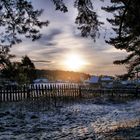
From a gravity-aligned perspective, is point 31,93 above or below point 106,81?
below

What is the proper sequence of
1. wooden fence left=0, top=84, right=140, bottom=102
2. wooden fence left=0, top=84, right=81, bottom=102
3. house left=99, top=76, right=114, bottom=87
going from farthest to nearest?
house left=99, top=76, right=114, bottom=87 → wooden fence left=0, top=84, right=140, bottom=102 → wooden fence left=0, top=84, right=81, bottom=102

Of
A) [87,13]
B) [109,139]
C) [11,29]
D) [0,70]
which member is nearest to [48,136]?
[109,139]

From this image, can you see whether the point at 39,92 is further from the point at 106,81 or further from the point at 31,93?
the point at 106,81

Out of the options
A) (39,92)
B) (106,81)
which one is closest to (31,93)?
(39,92)

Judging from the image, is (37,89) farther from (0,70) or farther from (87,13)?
(87,13)

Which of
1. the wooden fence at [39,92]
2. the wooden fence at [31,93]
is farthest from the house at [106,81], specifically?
the wooden fence at [31,93]

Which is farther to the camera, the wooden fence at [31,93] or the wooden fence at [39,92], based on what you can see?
the wooden fence at [39,92]

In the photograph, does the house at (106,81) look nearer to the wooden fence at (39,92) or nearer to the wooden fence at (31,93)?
the wooden fence at (39,92)

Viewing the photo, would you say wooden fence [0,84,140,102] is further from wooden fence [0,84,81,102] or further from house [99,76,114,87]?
house [99,76,114,87]

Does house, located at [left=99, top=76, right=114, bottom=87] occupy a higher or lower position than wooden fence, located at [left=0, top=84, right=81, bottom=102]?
higher

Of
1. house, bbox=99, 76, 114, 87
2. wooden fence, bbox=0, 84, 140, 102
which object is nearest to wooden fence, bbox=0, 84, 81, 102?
wooden fence, bbox=0, 84, 140, 102

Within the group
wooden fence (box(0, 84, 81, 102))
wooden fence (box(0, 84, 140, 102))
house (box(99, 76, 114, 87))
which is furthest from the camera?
house (box(99, 76, 114, 87))

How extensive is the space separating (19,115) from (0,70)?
20.5 ft

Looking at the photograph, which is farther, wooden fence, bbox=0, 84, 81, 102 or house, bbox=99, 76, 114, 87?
house, bbox=99, 76, 114, 87
